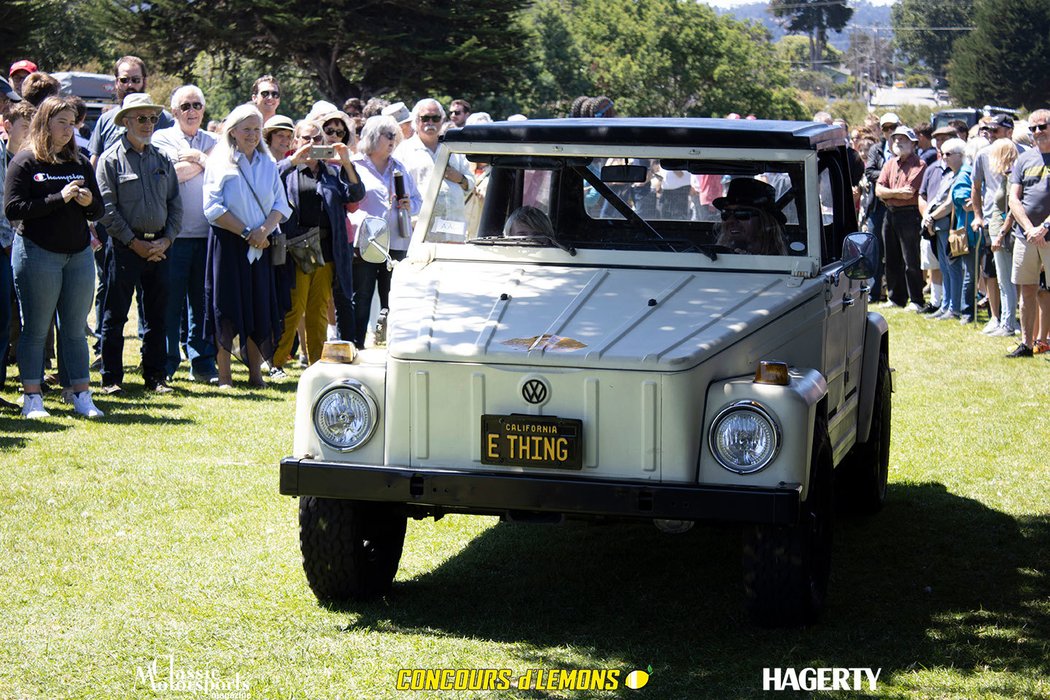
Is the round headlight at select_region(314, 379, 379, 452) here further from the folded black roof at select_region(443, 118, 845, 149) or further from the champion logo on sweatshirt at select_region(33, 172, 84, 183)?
the champion logo on sweatshirt at select_region(33, 172, 84, 183)

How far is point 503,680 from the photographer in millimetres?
5379

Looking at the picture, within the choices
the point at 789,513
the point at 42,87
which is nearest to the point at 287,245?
the point at 42,87

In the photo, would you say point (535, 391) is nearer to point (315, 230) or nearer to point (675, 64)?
point (315, 230)

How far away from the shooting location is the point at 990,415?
11336 millimetres

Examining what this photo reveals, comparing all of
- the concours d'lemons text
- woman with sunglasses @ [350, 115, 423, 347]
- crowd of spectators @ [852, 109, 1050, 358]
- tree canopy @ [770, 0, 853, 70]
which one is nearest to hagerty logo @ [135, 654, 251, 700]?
the concours d'lemons text

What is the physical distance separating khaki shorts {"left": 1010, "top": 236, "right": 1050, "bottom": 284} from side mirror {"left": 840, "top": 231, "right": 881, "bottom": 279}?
741 centimetres

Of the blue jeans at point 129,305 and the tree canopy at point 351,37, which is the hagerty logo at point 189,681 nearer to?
the blue jeans at point 129,305

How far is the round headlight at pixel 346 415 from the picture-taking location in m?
5.87

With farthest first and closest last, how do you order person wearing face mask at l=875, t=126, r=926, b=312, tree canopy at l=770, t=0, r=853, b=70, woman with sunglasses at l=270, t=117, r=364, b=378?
tree canopy at l=770, t=0, r=853, b=70 < person wearing face mask at l=875, t=126, r=926, b=312 < woman with sunglasses at l=270, t=117, r=364, b=378

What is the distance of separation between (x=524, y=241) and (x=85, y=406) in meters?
4.92

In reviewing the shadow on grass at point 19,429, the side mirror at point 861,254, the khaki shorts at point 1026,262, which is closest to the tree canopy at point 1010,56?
the khaki shorts at point 1026,262

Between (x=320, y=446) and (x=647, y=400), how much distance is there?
54.0 inches

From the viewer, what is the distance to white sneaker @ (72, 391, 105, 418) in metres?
10.6

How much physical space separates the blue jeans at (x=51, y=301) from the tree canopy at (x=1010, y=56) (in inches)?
3492
